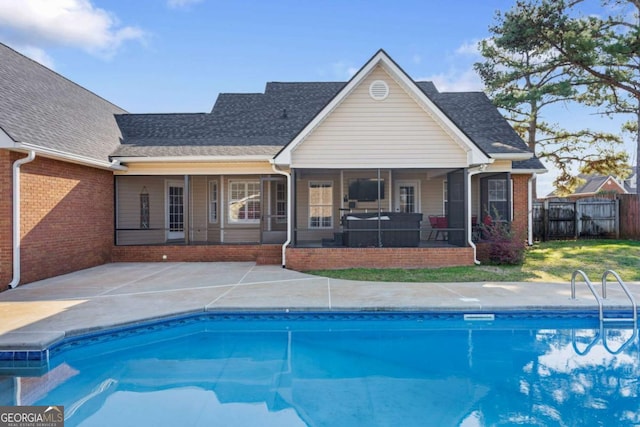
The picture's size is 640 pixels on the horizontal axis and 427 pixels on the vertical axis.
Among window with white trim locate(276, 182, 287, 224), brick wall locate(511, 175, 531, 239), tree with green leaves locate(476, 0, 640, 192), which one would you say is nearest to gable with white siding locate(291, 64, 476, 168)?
window with white trim locate(276, 182, 287, 224)

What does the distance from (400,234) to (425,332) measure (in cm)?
485

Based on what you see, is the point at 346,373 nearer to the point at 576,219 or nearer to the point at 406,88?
the point at 406,88

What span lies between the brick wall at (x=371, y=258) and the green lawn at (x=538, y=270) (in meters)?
0.36

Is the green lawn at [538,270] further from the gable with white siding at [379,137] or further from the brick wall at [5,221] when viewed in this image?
the brick wall at [5,221]

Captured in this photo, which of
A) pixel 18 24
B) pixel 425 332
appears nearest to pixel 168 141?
pixel 18 24

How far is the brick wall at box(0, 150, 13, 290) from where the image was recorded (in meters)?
8.58

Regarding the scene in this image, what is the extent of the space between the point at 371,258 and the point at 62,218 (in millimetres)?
8479

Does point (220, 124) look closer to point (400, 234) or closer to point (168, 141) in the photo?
point (168, 141)

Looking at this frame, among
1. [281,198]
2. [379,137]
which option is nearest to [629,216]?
[379,137]

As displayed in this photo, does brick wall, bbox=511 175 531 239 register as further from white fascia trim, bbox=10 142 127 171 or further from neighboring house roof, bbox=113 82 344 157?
white fascia trim, bbox=10 142 127 171

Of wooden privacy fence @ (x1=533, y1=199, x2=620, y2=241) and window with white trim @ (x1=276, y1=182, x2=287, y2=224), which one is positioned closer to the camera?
window with white trim @ (x1=276, y1=182, x2=287, y2=224)

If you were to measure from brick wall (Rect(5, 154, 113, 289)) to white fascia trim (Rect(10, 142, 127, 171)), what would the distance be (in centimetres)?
33

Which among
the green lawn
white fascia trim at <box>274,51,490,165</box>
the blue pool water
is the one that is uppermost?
white fascia trim at <box>274,51,490,165</box>

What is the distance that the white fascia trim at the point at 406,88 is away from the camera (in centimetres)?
1091
